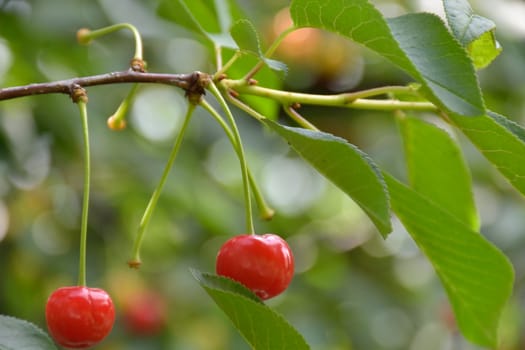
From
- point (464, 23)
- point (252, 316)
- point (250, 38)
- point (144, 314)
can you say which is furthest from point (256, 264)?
point (144, 314)

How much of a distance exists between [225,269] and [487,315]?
0.52 m

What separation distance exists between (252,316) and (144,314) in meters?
2.60

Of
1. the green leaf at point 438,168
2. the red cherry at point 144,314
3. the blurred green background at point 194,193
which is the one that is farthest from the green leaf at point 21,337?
the red cherry at point 144,314

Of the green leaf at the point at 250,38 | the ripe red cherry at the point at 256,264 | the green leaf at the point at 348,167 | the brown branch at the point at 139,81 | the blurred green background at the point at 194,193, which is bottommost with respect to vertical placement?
the blurred green background at the point at 194,193

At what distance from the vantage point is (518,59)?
395cm

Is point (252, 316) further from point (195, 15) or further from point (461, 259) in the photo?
point (195, 15)

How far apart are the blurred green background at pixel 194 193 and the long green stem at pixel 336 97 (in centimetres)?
117

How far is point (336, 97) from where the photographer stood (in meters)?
1.43

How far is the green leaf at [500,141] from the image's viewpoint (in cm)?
136

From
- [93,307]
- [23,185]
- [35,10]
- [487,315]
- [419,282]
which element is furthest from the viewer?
[419,282]

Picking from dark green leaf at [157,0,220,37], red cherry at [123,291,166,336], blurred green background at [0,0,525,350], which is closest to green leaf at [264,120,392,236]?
dark green leaf at [157,0,220,37]

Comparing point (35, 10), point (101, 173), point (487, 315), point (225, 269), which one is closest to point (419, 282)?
point (101, 173)

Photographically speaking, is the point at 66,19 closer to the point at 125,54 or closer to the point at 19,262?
the point at 125,54

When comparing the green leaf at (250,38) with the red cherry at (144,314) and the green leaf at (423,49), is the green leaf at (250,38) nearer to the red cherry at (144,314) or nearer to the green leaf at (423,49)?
the green leaf at (423,49)
